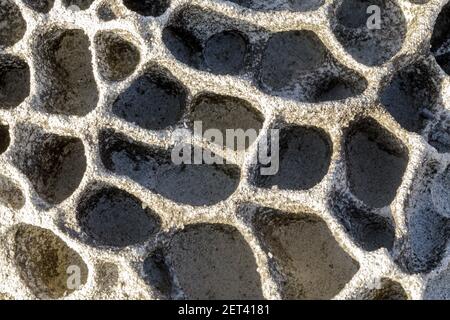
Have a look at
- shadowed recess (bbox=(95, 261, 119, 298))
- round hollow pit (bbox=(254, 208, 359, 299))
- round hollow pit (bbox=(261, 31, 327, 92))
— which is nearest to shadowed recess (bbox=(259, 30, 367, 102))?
round hollow pit (bbox=(261, 31, 327, 92))

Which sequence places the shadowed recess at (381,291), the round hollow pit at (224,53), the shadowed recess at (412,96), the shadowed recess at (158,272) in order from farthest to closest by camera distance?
the round hollow pit at (224,53), the shadowed recess at (412,96), the shadowed recess at (158,272), the shadowed recess at (381,291)

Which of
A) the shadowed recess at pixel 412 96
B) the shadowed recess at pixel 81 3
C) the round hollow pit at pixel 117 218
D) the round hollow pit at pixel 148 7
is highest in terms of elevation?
the shadowed recess at pixel 81 3

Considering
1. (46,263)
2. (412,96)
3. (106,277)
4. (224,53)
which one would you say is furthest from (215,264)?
(412,96)

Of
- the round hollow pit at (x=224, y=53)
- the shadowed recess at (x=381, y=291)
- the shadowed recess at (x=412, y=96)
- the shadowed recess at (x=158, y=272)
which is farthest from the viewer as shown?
the round hollow pit at (x=224, y=53)

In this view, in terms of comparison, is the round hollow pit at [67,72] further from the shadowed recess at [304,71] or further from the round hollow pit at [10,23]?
the shadowed recess at [304,71]

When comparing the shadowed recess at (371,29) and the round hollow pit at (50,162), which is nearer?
the round hollow pit at (50,162)

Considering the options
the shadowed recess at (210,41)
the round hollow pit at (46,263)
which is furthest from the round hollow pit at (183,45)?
the round hollow pit at (46,263)

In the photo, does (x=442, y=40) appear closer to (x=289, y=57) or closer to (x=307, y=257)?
(x=289, y=57)

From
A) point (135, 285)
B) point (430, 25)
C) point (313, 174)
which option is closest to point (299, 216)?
point (313, 174)
